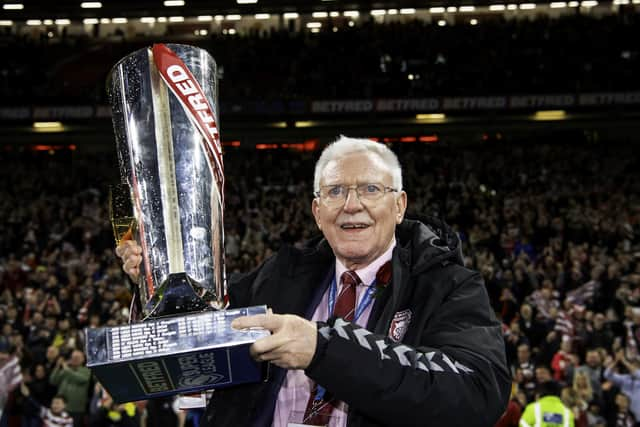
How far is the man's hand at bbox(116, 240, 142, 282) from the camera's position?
2.05m

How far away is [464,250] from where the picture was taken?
1388 cm

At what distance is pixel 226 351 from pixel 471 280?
0.69m

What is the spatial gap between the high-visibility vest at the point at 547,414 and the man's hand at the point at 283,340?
5.95 meters

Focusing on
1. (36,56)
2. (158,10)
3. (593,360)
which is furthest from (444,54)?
(593,360)

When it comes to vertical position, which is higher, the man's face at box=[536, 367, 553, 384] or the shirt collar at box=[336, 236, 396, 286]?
the shirt collar at box=[336, 236, 396, 286]

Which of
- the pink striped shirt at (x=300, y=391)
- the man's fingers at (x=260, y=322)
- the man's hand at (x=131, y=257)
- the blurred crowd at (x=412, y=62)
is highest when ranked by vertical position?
the blurred crowd at (x=412, y=62)

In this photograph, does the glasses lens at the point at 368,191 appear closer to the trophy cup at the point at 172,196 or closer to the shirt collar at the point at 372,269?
the shirt collar at the point at 372,269

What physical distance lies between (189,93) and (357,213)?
20.5 inches

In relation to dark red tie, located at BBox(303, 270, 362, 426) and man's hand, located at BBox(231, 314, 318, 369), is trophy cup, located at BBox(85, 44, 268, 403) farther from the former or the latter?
dark red tie, located at BBox(303, 270, 362, 426)

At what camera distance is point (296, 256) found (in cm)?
232

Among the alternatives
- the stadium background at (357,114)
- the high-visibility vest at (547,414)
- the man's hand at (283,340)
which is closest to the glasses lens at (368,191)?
the man's hand at (283,340)

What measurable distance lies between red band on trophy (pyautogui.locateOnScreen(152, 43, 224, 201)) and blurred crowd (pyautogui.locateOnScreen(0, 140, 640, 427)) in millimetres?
3165

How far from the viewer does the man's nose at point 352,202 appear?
2059 millimetres

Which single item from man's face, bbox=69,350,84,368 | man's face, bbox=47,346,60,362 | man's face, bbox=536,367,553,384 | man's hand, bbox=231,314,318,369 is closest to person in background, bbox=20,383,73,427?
man's face, bbox=69,350,84,368
